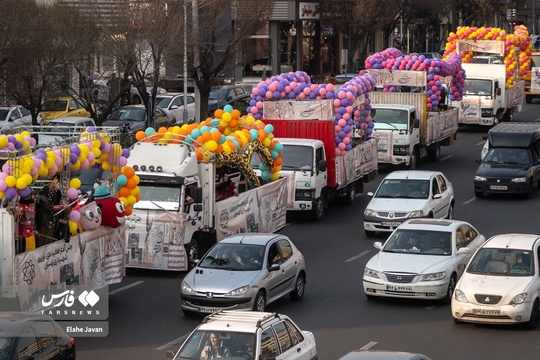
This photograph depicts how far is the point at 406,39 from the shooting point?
88688mm

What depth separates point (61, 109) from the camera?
4584cm

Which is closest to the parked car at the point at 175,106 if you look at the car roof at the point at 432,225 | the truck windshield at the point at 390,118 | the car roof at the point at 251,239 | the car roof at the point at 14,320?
the truck windshield at the point at 390,118

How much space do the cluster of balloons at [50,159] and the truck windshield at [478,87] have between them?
93.6 ft

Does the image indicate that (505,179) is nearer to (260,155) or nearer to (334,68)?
(260,155)

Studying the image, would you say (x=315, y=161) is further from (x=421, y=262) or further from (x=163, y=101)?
(x=163, y=101)

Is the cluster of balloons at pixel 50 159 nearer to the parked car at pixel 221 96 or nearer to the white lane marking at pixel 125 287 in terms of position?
the white lane marking at pixel 125 287

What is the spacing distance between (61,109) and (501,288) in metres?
30.1

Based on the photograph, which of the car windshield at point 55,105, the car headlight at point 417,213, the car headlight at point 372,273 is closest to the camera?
the car headlight at point 372,273

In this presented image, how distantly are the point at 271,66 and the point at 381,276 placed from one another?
50199 millimetres

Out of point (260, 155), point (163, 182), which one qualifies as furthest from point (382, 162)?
point (163, 182)

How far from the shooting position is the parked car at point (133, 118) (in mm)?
42688

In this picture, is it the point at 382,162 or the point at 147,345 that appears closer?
the point at 147,345

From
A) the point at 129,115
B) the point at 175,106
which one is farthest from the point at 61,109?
the point at 175,106

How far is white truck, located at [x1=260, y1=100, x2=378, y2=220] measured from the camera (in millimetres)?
29281
